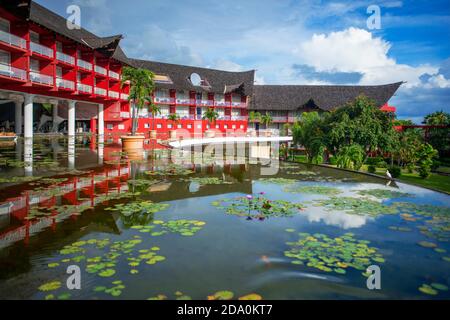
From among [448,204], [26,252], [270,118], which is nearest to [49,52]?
[26,252]

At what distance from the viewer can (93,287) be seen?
14.8 feet

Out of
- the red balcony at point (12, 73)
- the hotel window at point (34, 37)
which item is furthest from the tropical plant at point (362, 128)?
the hotel window at point (34, 37)

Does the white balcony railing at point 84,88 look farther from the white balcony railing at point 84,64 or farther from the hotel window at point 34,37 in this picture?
the hotel window at point 34,37

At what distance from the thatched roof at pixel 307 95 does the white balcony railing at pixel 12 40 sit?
132 ft

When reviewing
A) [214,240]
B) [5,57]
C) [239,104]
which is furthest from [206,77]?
[214,240]

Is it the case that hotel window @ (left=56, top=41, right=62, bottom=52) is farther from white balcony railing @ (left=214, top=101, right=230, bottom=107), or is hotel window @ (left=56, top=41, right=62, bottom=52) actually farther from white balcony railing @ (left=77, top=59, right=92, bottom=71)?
white balcony railing @ (left=214, top=101, right=230, bottom=107)

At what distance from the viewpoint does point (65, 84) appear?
29734 millimetres

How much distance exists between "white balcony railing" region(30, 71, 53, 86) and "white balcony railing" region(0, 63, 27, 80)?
1001 millimetres

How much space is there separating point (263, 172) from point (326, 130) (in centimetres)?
869

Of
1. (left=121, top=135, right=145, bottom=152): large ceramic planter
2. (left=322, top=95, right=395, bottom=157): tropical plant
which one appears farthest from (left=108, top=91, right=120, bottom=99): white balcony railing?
(left=322, top=95, right=395, bottom=157): tropical plant

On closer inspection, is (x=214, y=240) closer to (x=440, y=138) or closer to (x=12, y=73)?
(x=12, y=73)

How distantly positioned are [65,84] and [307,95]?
42.4 metres

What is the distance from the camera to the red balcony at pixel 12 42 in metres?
23.2
